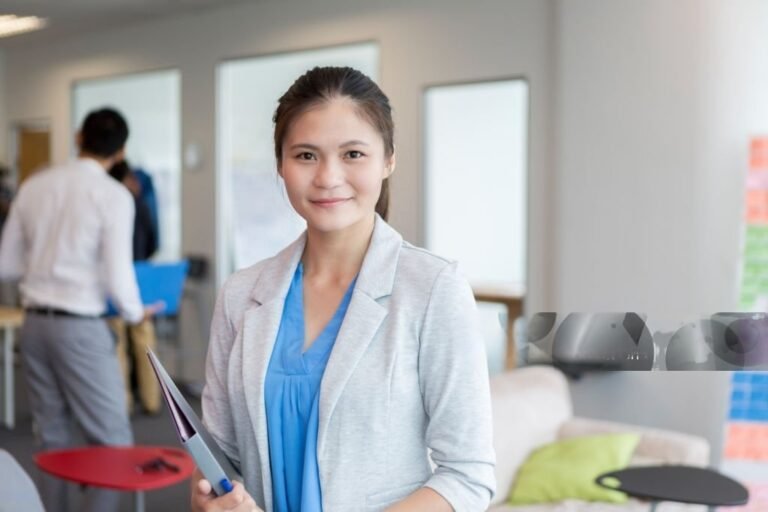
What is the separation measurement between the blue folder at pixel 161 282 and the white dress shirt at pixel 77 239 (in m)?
2.38

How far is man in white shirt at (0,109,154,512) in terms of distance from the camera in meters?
3.34

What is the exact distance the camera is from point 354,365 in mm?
1189

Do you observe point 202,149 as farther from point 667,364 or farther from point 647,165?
point 667,364

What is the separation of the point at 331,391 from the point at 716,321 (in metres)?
0.46

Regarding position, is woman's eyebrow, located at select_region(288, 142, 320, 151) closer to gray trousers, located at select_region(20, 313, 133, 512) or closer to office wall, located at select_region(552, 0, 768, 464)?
gray trousers, located at select_region(20, 313, 133, 512)

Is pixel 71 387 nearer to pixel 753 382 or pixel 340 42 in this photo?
pixel 753 382

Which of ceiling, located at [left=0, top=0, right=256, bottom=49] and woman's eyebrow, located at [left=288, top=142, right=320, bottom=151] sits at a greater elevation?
ceiling, located at [left=0, top=0, right=256, bottom=49]

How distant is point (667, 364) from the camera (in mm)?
1021

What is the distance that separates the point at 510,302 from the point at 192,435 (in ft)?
15.2

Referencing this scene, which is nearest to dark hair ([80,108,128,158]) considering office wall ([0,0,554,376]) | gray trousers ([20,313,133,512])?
gray trousers ([20,313,133,512])

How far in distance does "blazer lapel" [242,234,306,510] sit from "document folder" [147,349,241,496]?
6 cm

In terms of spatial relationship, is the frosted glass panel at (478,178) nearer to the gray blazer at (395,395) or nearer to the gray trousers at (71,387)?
the gray trousers at (71,387)

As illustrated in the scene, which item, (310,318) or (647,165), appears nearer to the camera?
(310,318)

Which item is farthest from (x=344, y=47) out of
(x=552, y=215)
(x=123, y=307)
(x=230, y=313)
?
(x=230, y=313)
